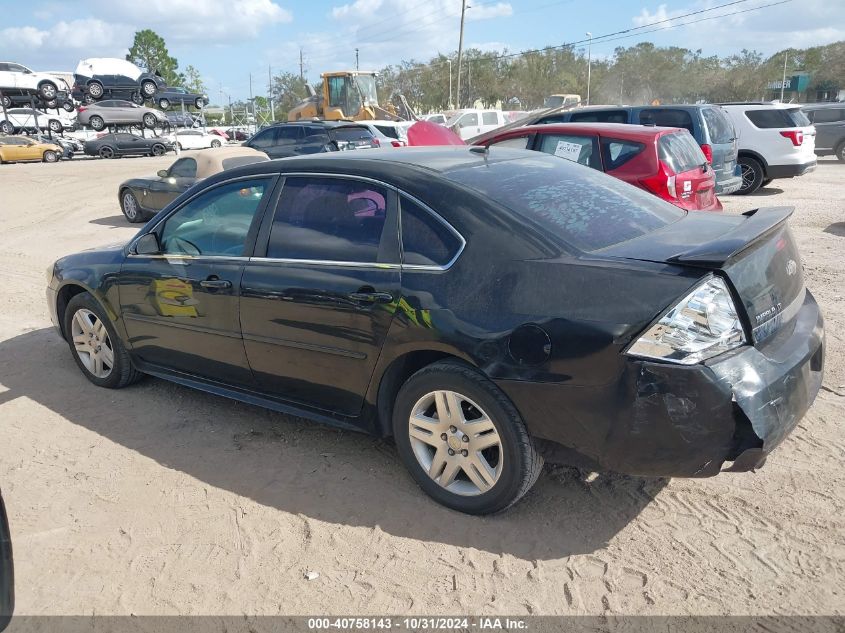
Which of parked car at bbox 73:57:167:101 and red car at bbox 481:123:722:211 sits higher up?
parked car at bbox 73:57:167:101

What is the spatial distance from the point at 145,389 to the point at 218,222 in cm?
155

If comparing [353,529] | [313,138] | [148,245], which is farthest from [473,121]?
[353,529]

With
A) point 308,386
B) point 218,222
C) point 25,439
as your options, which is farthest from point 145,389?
point 308,386

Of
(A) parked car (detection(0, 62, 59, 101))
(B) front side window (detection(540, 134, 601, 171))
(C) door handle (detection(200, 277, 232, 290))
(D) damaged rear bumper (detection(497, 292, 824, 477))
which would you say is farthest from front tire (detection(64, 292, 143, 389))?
(A) parked car (detection(0, 62, 59, 101))

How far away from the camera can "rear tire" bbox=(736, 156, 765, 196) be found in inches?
554

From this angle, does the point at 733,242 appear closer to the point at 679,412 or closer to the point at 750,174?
the point at 679,412

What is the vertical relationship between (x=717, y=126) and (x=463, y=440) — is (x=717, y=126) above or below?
above

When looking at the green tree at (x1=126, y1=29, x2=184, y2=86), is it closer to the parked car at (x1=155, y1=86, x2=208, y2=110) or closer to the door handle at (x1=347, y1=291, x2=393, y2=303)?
the parked car at (x1=155, y1=86, x2=208, y2=110)

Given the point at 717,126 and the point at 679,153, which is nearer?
the point at 679,153

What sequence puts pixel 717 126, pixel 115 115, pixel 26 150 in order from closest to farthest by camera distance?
pixel 717 126
pixel 26 150
pixel 115 115

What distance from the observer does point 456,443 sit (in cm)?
312

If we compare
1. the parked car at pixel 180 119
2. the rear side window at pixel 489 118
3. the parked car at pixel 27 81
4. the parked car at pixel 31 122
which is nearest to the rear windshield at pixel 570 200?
the rear side window at pixel 489 118

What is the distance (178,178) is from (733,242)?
10.9 metres

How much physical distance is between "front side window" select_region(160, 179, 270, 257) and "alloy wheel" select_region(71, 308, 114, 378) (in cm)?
98
